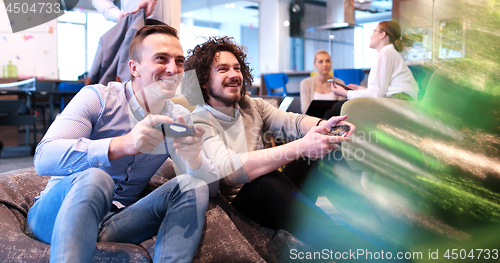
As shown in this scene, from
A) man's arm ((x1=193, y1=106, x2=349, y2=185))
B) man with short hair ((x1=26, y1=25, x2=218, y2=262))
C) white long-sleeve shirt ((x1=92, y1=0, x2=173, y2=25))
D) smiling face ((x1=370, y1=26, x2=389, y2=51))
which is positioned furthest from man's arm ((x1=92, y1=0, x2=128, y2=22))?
smiling face ((x1=370, y1=26, x2=389, y2=51))

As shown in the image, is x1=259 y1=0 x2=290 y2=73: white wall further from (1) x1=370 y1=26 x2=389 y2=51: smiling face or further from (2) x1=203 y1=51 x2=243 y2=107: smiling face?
(2) x1=203 y1=51 x2=243 y2=107: smiling face

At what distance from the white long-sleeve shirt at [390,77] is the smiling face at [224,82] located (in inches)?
50.0

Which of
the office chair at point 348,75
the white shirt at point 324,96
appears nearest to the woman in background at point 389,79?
the white shirt at point 324,96

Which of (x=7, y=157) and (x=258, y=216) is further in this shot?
(x=7, y=157)

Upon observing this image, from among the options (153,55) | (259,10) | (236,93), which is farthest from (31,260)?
(259,10)

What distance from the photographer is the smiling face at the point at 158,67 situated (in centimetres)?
122

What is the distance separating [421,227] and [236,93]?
2.46 ft

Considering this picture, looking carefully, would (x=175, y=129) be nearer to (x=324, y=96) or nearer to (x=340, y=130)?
(x=340, y=130)

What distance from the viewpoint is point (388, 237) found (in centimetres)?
116

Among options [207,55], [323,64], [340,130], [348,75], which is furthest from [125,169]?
[348,75]

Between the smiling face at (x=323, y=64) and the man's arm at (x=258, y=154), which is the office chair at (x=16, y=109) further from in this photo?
the man's arm at (x=258, y=154)

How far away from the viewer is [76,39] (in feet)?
28.2

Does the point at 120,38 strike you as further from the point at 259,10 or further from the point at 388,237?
the point at 259,10

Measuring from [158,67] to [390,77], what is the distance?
1759 mm
